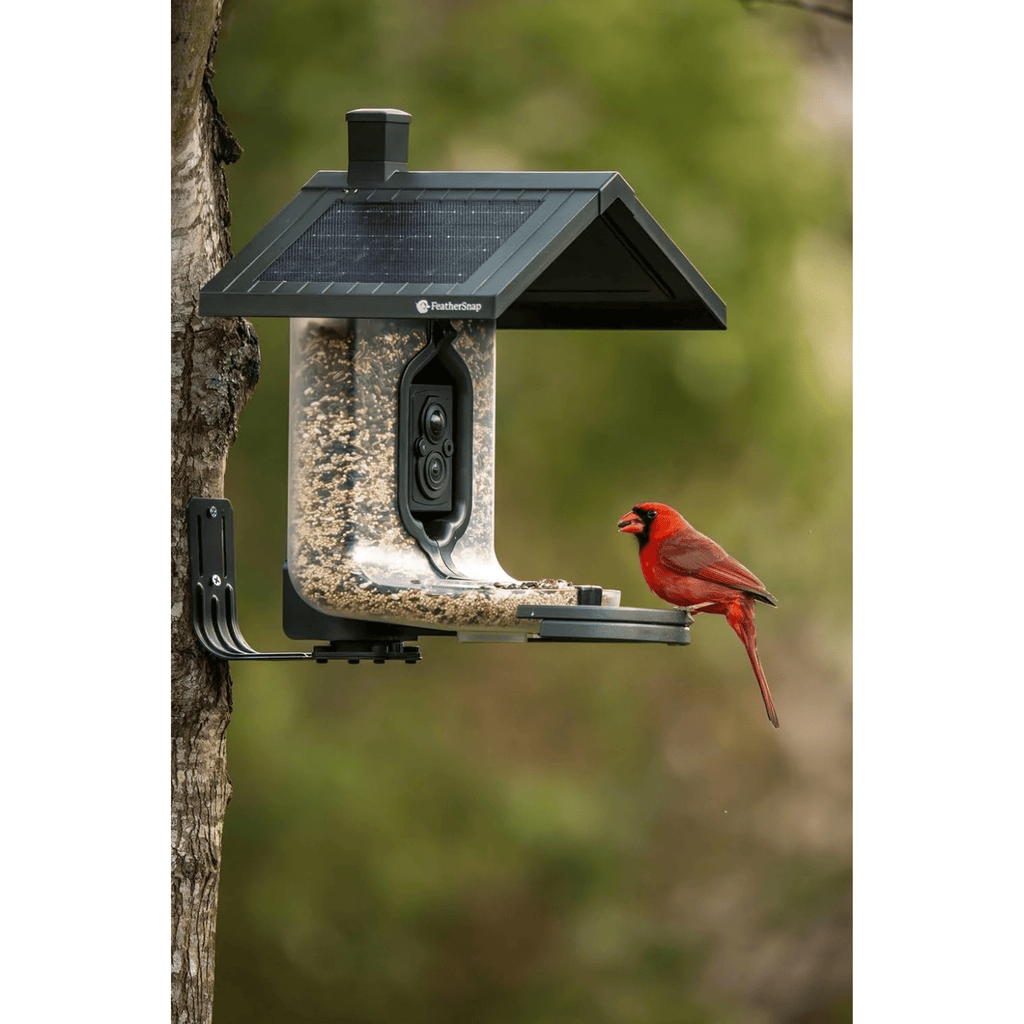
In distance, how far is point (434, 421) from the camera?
2.36 meters

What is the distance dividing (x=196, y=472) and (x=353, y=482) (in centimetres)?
30

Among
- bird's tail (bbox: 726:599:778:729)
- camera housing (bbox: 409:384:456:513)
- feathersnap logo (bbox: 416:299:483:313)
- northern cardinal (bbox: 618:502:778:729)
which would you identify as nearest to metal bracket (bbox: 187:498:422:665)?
camera housing (bbox: 409:384:456:513)

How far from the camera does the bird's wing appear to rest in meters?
2.84

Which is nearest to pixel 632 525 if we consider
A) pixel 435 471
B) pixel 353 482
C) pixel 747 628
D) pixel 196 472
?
pixel 747 628

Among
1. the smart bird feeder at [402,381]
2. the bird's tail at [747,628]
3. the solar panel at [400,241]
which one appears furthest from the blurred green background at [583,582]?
the solar panel at [400,241]

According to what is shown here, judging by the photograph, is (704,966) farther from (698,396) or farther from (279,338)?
(279,338)

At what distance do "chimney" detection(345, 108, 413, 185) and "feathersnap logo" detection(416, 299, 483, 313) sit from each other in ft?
1.02

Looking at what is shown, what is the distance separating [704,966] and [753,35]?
319 centimetres

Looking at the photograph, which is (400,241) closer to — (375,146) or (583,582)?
(375,146)

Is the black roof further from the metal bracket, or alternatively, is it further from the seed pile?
the metal bracket

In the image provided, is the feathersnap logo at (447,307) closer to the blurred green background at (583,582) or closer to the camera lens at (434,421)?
the camera lens at (434,421)

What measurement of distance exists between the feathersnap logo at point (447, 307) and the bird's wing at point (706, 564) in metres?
0.92

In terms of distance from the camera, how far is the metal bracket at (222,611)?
235cm

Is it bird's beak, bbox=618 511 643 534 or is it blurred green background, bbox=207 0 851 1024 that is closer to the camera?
bird's beak, bbox=618 511 643 534
